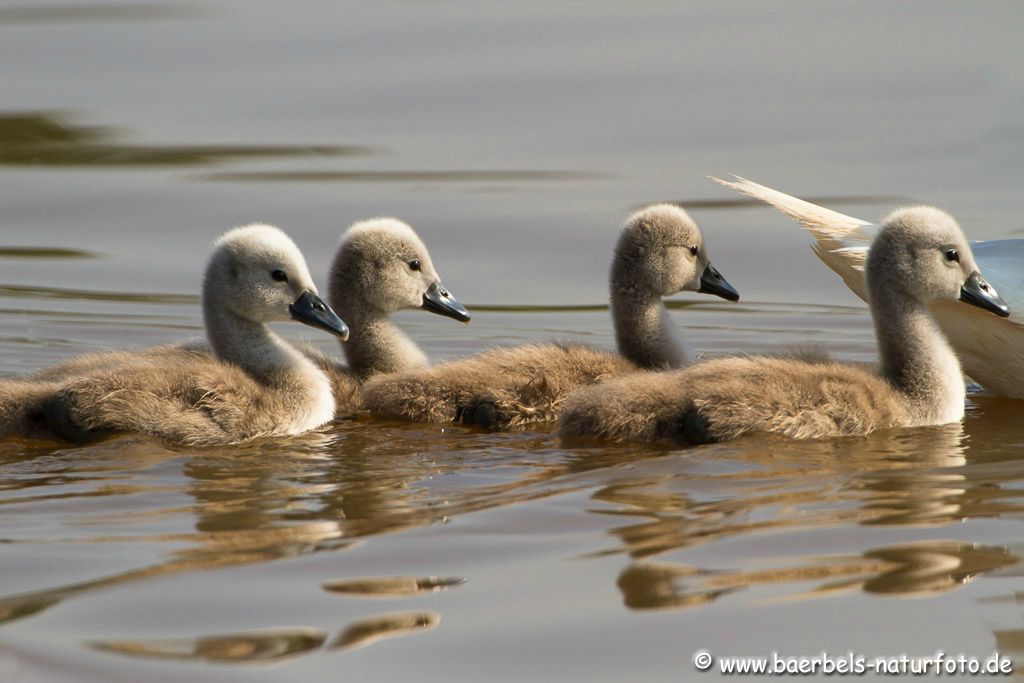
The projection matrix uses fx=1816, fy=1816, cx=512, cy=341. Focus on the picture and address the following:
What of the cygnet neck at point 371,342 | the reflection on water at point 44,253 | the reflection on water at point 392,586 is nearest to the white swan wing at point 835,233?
the cygnet neck at point 371,342

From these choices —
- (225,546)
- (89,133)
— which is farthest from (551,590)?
(89,133)

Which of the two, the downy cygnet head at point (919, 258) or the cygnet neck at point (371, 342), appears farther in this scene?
the cygnet neck at point (371, 342)

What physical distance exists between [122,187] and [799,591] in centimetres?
897

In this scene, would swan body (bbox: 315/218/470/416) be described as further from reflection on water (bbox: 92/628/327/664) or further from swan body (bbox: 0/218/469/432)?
reflection on water (bbox: 92/628/327/664)

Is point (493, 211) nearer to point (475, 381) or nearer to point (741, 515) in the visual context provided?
point (475, 381)

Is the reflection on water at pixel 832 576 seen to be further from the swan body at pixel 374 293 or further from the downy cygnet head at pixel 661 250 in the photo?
the swan body at pixel 374 293

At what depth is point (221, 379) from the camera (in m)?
7.30

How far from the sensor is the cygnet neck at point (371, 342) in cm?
841

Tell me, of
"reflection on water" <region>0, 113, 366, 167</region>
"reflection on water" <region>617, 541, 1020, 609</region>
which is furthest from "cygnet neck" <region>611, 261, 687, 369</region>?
"reflection on water" <region>0, 113, 366, 167</region>

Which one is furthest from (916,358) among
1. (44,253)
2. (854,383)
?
(44,253)

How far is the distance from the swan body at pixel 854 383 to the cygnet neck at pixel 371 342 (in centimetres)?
142

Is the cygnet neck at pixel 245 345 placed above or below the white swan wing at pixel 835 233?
below

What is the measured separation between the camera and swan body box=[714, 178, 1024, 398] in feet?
27.0

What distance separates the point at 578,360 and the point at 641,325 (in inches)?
17.2
